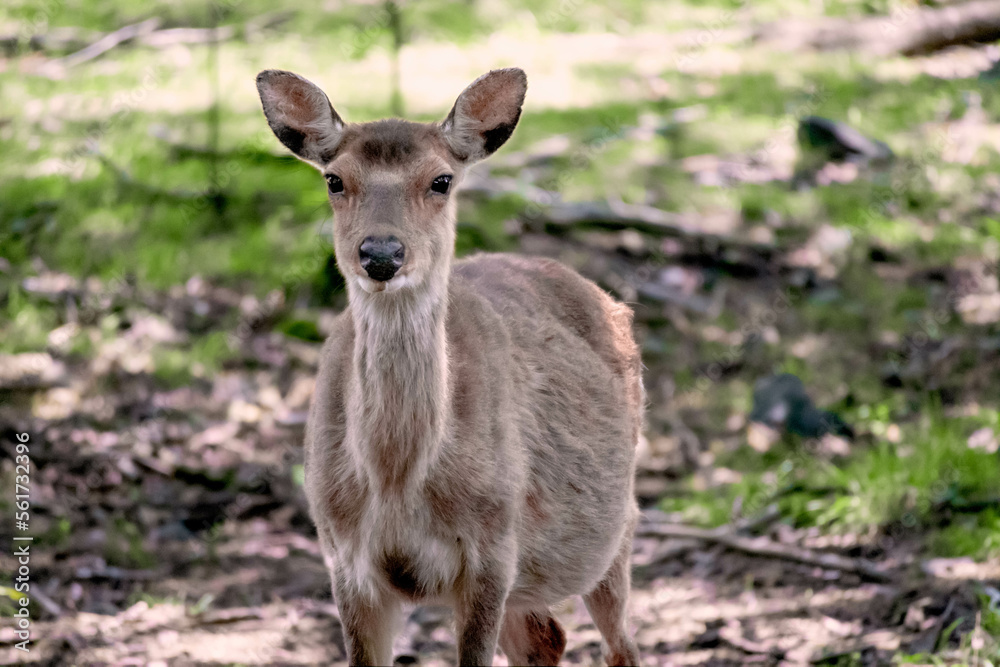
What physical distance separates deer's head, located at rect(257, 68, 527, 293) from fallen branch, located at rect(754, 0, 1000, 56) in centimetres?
939

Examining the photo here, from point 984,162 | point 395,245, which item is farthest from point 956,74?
point 395,245

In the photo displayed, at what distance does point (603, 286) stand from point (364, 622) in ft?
17.9

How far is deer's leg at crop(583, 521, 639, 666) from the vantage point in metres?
5.50

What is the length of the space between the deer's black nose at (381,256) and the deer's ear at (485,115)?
29.8 inches

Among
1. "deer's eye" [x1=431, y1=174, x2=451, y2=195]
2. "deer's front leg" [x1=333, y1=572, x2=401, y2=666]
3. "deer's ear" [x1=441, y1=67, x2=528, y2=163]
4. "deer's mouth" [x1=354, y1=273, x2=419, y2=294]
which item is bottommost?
"deer's front leg" [x1=333, y1=572, x2=401, y2=666]

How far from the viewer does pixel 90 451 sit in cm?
754

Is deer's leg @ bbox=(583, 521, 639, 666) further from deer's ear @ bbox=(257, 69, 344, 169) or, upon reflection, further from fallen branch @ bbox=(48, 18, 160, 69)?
fallen branch @ bbox=(48, 18, 160, 69)

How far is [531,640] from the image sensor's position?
5.52 m

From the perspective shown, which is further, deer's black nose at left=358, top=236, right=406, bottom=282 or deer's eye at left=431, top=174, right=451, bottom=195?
deer's eye at left=431, top=174, right=451, bottom=195

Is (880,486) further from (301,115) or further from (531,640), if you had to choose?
(301,115)

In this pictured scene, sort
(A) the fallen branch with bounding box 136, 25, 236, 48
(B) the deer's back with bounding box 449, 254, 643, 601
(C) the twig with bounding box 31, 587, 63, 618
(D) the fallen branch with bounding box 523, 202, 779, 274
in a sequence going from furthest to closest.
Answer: (A) the fallen branch with bounding box 136, 25, 236, 48 < (D) the fallen branch with bounding box 523, 202, 779, 274 < (C) the twig with bounding box 31, 587, 63, 618 < (B) the deer's back with bounding box 449, 254, 643, 601

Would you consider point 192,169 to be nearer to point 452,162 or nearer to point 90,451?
point 90,451

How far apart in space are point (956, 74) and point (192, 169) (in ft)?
27.4

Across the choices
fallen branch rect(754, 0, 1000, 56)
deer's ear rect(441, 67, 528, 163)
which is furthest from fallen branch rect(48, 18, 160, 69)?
deer's ear rect(441, 67, 528, 163)
